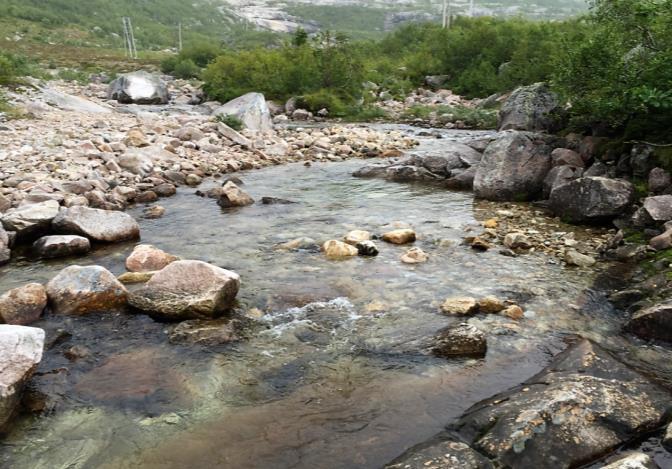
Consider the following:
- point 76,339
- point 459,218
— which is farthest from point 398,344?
point 459,218

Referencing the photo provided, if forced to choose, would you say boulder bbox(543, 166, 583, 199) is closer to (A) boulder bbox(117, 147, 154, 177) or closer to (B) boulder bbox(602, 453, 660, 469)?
(B) boulder bbox(602, 453, 660, 469)

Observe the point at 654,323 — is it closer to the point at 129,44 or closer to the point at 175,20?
the point at 129,44

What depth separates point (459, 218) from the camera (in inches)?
482

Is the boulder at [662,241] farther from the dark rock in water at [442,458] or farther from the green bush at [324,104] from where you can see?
the green bush at [324,104]

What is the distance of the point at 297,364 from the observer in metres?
6.25

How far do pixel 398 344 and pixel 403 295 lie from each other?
4.87 feet

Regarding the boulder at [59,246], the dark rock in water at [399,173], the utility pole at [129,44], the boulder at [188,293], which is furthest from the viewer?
the utility pole at [129,44]

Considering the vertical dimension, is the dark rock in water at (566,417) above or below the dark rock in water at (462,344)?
above

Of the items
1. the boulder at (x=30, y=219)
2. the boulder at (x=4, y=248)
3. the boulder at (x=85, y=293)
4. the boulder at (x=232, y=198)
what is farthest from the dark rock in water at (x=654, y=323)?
the boulder at (x=30, y=219)

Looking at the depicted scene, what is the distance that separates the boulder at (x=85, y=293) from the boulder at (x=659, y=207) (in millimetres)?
8927

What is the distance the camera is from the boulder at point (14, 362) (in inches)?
199

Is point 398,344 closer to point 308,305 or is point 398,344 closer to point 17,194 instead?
point 308,305

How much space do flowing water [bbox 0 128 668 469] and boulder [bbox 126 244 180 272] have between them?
38 cm

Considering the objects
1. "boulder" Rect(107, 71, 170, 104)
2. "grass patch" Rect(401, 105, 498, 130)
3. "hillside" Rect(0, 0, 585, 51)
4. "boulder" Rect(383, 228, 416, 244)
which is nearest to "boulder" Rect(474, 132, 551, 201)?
"boulder" Rect(383, 228, 416, 244)
